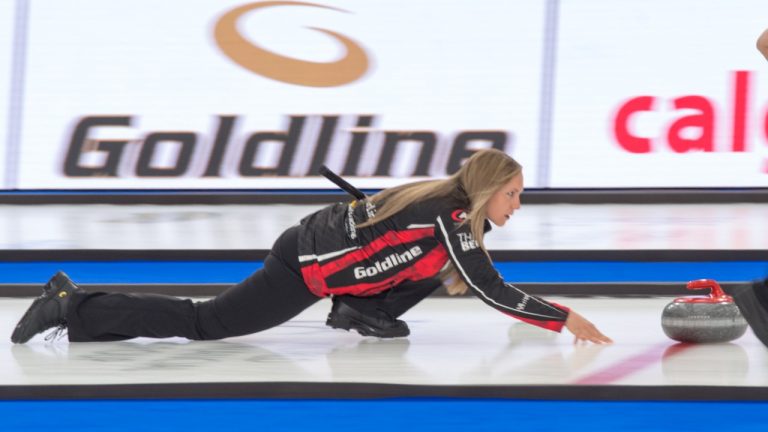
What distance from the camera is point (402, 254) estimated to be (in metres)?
3.37

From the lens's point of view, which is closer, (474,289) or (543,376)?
(543,376)

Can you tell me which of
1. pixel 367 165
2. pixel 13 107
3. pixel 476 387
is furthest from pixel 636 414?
pixel 13 107

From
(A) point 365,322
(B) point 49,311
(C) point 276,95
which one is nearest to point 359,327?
(A) point 365,322

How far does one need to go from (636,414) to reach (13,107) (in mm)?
5554

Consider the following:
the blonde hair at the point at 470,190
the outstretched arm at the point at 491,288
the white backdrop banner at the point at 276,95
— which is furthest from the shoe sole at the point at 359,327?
the white backdrop banner at the point at 276,95

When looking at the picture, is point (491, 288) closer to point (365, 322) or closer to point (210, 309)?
point (365, 322)

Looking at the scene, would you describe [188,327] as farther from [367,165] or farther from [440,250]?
[367,165]

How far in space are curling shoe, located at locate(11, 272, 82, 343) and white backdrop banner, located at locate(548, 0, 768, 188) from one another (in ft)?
13.4

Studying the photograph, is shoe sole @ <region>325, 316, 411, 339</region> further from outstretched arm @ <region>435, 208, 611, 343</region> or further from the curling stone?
the curling stone

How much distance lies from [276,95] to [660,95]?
232 centimetres

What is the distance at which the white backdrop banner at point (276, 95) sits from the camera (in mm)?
7094

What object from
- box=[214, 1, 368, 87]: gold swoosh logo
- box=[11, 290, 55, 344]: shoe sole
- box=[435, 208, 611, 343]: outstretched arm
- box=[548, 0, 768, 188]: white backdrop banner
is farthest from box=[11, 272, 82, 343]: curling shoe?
box=[548, 0, 768, 188]: white backdrop banner

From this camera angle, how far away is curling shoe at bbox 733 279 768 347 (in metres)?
3.17

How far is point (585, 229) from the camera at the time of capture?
5.98m
